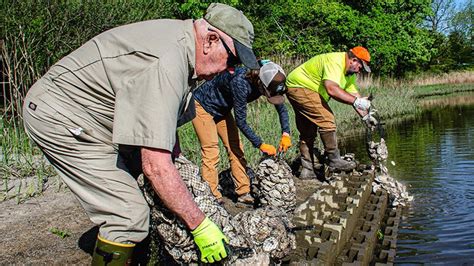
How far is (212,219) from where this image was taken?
314 centimetres

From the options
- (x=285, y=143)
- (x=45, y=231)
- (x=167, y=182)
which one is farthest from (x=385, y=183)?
(x=167, y=182)

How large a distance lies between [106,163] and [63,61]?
65cm

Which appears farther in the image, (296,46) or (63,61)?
(296,46)

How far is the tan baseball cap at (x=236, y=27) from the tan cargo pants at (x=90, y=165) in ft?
3.06

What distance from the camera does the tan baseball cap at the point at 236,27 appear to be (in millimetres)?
2818

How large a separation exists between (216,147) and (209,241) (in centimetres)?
293

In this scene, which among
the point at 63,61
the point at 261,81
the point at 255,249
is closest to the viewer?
the point at 63,61

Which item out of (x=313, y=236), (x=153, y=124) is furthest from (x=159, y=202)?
(x=313, y=236)

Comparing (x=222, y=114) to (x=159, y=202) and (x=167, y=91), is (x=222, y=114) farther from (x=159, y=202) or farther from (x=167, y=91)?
(x=167, y=91)

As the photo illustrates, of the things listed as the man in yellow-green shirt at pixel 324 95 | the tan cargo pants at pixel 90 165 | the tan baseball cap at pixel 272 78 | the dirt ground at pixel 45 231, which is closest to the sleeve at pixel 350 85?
the man in yellow-green shirt at pixel 324 95

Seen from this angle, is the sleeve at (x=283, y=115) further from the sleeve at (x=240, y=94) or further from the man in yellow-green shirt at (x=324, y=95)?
the man in yellow-green shirt at (x=324, y=95)

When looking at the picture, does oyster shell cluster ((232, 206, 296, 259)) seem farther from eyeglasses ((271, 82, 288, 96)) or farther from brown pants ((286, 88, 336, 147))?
brown pants ((286, 88, 336, 147))

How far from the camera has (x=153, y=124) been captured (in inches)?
100.0

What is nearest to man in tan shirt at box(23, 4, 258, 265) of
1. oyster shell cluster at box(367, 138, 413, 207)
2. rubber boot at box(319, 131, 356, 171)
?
rubber boot at box(319, 131, 356, 171)
